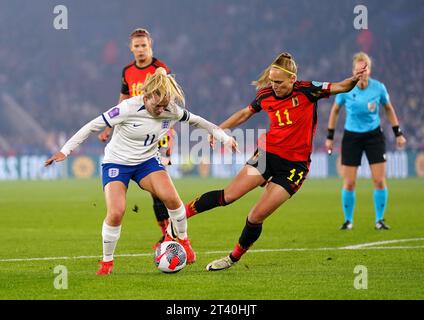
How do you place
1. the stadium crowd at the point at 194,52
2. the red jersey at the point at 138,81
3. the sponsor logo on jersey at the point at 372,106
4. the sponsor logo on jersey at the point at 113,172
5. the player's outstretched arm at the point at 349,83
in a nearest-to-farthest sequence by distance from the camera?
the player's outstretched arm at the point at 349,83 → the sponsor logo on jersey at the point at 113,172 → the red jersey at the point at 138,81 → the sponsor logo on jersey at the point at 372,106 → the stadium crowd at the point at 194,52

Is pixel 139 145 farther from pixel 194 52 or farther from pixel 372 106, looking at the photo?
pixel 194 52

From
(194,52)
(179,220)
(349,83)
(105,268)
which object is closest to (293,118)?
(349,83)

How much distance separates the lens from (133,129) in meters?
8.42

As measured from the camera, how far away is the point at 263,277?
7.80m

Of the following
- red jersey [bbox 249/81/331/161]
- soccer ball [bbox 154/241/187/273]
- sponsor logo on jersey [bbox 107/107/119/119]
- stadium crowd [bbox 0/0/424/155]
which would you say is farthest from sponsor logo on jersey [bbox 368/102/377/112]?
stadium crowd [bbox 0/0/424/155]

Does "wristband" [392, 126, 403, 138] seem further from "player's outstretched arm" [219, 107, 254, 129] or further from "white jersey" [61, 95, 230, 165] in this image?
"white jersey" [61, 95, 230, 165]

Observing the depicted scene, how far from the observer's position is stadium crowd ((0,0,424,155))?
1572 inches

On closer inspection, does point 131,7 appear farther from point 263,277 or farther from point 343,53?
point 263,277

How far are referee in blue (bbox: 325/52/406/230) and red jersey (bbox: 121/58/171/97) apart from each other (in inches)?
137

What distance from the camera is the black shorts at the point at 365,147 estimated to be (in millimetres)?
13211

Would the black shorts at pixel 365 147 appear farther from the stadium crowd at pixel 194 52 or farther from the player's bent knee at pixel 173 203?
the stadium crowd at pixel 194 52

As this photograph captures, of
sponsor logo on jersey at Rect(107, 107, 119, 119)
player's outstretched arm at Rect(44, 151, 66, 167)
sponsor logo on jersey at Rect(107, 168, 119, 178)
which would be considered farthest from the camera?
sponsor logo on jersey at Rect(107, 168, 119, 178)

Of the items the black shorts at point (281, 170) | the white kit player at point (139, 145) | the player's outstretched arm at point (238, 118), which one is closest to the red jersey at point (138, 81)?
the player's outstretched arm at point (238, 118)

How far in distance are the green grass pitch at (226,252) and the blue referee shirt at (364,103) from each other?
60.0 inches
